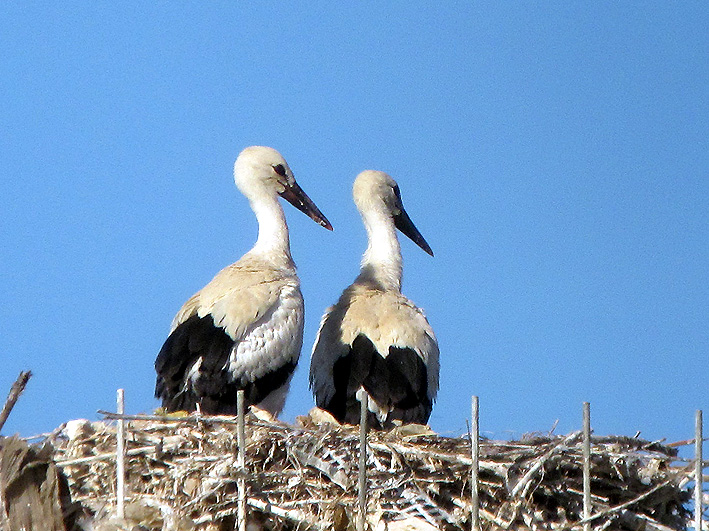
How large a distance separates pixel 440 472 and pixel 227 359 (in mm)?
1982

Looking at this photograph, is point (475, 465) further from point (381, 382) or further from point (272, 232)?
point (272, 232)

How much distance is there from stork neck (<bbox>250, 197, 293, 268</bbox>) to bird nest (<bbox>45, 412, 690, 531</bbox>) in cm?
265

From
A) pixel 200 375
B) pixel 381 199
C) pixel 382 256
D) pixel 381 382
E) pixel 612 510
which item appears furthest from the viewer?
pixel 381 199

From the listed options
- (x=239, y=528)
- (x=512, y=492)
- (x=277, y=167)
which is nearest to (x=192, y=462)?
(x=239, y=528)

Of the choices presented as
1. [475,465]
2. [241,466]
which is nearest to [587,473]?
[475,465]

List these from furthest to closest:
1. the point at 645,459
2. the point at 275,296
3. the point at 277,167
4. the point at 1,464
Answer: the point at 277,167 < the point at 275,296 < the point at 645,459 < the point at 1,464

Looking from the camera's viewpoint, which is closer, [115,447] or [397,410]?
[115,447]

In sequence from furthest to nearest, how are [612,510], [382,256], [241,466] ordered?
[382,256]
[241,466]
[612,510]

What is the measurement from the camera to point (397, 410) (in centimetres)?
887

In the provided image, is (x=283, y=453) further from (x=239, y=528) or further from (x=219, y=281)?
(x=219, y=281)

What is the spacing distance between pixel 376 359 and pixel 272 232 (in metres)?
1.91

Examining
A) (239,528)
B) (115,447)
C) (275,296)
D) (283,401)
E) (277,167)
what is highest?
(277,167)

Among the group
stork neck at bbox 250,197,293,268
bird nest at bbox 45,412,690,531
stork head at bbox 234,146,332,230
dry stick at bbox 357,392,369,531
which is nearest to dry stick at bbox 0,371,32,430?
bird nest at bbox 45,412,690,531

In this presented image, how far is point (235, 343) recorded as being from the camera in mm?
9203
